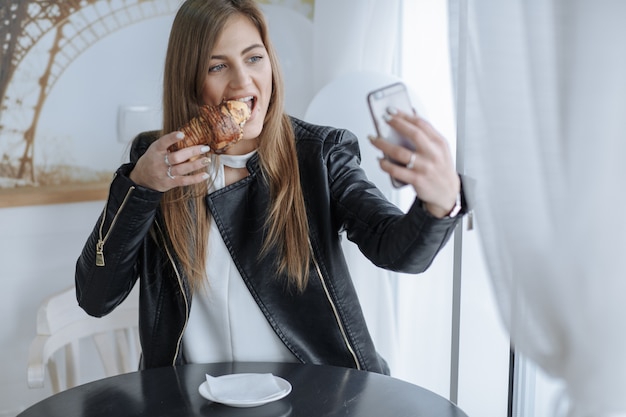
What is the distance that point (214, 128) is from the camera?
1.54m

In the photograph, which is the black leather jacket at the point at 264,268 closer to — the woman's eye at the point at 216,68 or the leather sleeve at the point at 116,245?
the leather sleeve at the point at 116,245

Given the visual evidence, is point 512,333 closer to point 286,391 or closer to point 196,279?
point 286,391

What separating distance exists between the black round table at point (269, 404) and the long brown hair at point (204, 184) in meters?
0.21

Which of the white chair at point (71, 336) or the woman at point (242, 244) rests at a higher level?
the woman at point (242, 244)

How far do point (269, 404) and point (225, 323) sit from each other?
0.34 meters

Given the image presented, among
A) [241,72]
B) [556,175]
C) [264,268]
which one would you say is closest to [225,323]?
[264,268]

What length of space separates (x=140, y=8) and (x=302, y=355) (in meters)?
1.42

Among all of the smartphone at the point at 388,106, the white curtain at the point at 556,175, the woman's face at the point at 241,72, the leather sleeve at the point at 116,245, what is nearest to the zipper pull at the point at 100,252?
the leather sleeve at the point at 116,245

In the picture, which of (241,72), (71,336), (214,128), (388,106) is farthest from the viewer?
(71,336)

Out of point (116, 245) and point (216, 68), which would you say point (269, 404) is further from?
point (216, 68)

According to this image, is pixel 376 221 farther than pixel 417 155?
Yes

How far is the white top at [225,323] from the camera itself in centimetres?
167

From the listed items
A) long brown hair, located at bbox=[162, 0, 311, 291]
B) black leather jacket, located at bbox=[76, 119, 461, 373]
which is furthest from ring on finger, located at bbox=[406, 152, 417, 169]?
long brown hair, located at bbox=[162, 0, 311, 291]

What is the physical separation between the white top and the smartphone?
1.88 ft
